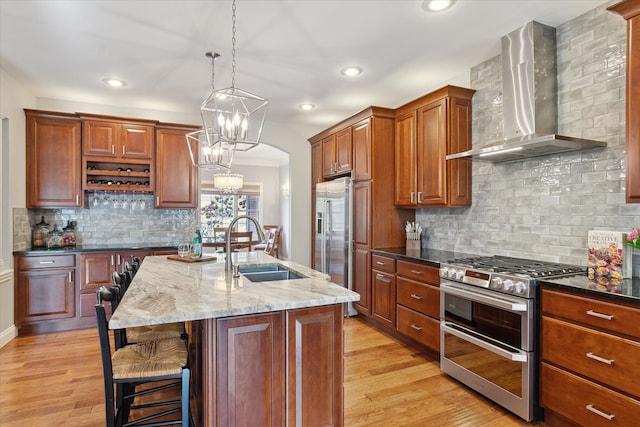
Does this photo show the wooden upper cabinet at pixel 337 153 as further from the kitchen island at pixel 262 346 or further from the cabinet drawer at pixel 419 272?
the kitchen island at pixel 262 346

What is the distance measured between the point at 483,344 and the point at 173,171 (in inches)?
163

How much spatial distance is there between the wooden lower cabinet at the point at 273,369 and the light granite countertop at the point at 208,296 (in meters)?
0.09

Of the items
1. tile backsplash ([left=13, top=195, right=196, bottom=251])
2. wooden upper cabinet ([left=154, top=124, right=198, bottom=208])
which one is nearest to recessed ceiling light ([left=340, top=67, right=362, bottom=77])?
wooden upper cabinet ([left=154, top=124, right=198, bottom=208])

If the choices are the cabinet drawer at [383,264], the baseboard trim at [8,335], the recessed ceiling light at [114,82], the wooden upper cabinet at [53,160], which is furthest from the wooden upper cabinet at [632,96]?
the baseboard trim at [8,335]

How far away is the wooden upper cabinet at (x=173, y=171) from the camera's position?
467 cm

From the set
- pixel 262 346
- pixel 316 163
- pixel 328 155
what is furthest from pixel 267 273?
pixel 316 163

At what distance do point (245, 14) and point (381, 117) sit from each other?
2.01 meters

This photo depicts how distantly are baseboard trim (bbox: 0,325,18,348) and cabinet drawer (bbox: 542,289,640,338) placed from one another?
15.8ft

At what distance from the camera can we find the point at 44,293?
3979 millimetres

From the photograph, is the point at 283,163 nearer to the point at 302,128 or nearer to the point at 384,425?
the point at 302,128

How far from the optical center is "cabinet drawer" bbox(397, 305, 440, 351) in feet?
10.1

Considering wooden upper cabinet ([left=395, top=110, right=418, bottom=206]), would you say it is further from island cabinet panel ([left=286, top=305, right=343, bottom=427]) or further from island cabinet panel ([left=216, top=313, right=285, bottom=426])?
island cabinet panel ([left=216, top=313, right=285, bottom=426])

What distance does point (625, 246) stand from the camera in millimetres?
2158

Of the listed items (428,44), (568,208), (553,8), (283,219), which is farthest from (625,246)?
(283,219)
